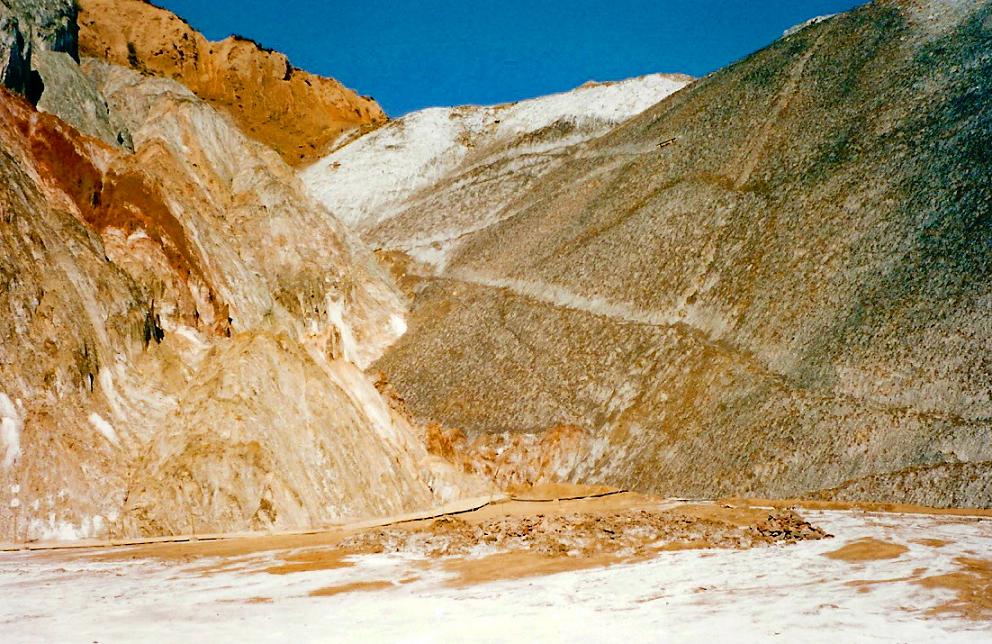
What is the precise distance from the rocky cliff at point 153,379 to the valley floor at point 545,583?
246 cm

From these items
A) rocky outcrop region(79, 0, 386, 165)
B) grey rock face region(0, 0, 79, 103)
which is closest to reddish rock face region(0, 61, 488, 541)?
grey rock face region(0, 0, 79, 103)

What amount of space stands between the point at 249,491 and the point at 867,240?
18523 millimetres

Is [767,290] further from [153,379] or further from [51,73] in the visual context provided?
[51,73]

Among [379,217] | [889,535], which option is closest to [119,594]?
[889,535]

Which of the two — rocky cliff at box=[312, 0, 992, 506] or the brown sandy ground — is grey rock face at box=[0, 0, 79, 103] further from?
the brown sandy ground

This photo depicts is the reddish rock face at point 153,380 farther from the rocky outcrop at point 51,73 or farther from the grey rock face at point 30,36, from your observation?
the grey rock face at point 30,36

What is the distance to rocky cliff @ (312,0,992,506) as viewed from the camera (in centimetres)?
2244

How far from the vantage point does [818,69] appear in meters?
36.9

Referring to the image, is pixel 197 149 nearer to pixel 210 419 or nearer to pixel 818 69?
pixel 210 419

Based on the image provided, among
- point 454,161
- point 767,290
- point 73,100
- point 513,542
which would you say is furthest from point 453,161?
point 513,542

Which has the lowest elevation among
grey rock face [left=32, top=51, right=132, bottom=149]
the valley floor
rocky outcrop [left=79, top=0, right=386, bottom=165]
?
the valley floor

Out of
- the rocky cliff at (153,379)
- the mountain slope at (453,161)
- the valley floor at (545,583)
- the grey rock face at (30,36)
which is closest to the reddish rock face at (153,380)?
the rocky cliff at (153,379)

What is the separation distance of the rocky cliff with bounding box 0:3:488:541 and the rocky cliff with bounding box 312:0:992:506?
5727 millimetres

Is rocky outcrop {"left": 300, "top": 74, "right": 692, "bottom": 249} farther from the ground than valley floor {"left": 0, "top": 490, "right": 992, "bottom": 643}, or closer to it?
farther from the ground
